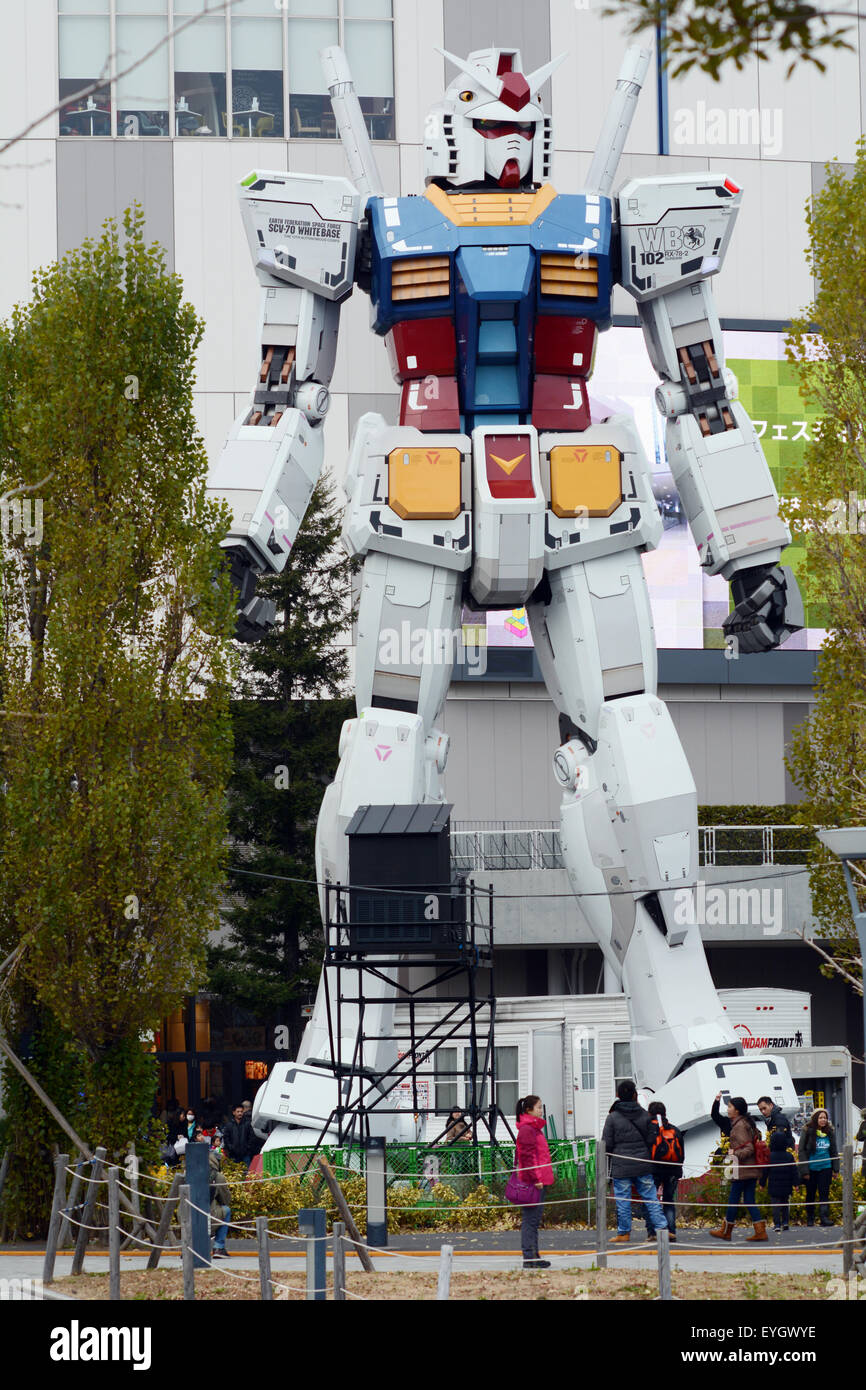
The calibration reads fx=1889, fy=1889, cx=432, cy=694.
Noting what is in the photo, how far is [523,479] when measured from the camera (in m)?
13.9

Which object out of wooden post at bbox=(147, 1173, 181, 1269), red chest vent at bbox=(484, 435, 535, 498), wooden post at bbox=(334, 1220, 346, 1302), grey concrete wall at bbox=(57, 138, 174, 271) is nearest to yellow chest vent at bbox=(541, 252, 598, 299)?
red chest vent at bbox=(484, 435, 535, 498)

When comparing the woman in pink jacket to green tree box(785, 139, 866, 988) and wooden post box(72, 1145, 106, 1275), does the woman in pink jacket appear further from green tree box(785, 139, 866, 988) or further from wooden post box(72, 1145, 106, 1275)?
green tree box(785, 139, 866, 988)

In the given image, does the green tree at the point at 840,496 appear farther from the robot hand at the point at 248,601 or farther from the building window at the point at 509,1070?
the robot hand at the point at 248,601

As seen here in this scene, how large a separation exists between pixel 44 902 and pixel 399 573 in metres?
4.05

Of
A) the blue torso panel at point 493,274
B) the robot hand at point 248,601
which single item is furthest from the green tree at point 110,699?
the blue torso panel at point 493,274

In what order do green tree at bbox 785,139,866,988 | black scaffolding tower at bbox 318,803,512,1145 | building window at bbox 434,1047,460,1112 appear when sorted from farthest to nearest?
building window at bbox 434,1047,460,1112 < green tree at bbox 785,139,866,988 < black scaffolding tower at bbox 318,803,512,1145

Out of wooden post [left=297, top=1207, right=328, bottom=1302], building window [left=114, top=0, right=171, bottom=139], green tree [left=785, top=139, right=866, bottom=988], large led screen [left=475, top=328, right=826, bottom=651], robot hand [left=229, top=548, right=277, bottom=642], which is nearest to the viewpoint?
wooden post [left=297, top=1207, right=328, bottom=1302]

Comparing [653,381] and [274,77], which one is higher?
[274,77]

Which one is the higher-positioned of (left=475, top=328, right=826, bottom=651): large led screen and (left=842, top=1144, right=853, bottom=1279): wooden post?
(left=475, top=328, right=826, bottom=651): large led screen

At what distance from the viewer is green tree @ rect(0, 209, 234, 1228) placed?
15.4 m

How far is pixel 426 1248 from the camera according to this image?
12992 millimetres

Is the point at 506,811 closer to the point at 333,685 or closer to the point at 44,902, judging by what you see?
the point at 333,685

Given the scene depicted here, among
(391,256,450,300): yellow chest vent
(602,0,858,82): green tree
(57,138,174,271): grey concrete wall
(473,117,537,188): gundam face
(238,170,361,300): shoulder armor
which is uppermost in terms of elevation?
(57,138,174,271): grey concrete wall
